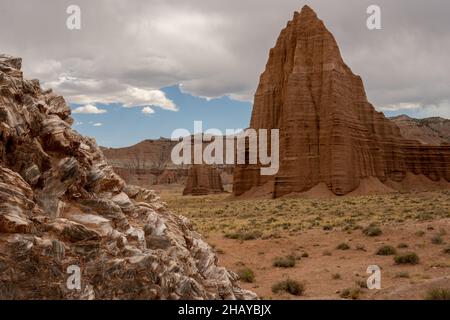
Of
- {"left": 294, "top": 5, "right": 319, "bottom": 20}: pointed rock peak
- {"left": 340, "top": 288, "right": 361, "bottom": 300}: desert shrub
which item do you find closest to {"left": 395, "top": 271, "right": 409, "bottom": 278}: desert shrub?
{"left": 340, "top": 288, "right": 361, "bottom": 300}: desert shrub

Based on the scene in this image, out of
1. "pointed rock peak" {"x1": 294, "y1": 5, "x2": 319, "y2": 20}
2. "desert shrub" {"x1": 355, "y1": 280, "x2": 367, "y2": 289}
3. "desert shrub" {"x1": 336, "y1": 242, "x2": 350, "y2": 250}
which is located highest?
"pointed rock peak" {"x1": 294, "y1": 5, "x2": 319, "y2": 20}

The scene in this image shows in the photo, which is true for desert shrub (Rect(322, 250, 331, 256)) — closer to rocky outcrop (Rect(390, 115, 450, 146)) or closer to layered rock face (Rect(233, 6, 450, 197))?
layered rock face (Rect(233, 6, 450, 197))

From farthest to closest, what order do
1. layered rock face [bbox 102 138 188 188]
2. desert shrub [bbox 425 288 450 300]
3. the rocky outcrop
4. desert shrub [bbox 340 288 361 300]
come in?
layered rock face [bbox 102 138 188 188] → the rocky outcrop → desert shrub [bbox 340 288 361 300] → desert shrub [bbox 425 288 450 300]

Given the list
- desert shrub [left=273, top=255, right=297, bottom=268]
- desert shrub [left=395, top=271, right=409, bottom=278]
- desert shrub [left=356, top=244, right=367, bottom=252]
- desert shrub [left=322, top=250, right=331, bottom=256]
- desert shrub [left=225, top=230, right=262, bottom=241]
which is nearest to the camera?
desert shrub [left=395, top=271, right=409, bottom=278]

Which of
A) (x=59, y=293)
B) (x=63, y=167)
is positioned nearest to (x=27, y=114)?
Result: (x=63, y=167)

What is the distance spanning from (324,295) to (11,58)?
9.99 m

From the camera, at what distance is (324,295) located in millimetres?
11805

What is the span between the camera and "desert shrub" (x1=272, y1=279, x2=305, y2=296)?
1214cm

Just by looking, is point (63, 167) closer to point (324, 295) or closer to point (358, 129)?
point (324, 295)

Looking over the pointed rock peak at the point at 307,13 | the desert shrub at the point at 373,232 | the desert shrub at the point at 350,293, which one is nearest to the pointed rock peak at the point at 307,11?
the pointed rock peak at the point at 307,13

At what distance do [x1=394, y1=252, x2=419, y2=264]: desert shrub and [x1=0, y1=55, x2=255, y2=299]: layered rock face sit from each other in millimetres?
8513

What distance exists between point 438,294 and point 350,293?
270cm

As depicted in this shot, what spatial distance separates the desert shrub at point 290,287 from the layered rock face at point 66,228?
3.52 metres

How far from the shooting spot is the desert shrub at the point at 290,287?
39.8 ft
